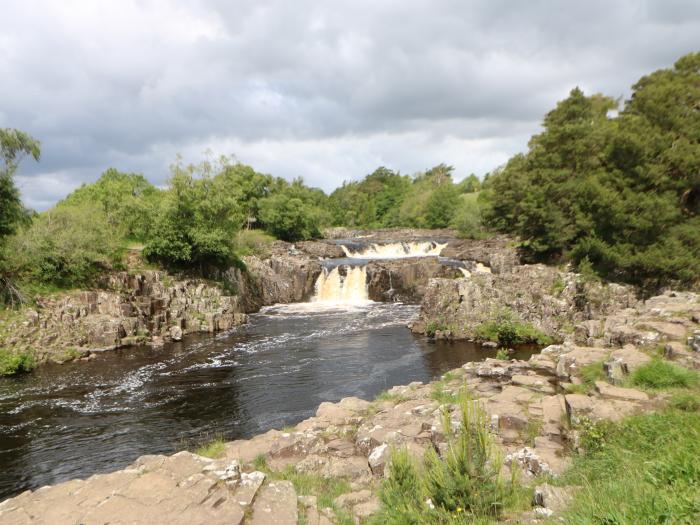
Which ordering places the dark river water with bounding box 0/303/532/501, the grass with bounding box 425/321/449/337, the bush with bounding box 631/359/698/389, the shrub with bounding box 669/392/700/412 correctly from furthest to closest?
the grass with bounding box 425/321/449/337 < the dark river water with bounding box 0/303/532/501 < the bush with bounding box 631/359/698/389 < the shrub with bounding box 669/392/700/412

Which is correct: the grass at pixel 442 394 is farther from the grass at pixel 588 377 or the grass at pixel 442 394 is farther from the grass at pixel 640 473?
the grass at pixel 640 473

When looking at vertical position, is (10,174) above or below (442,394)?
above

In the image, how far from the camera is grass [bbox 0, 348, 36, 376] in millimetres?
20438

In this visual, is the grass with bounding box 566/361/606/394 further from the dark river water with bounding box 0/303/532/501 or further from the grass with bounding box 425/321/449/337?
the grass with bounding box 425/321/449/337

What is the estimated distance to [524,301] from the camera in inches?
995

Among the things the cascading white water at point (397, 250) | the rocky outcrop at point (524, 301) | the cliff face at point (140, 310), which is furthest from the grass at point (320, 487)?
the cascading white water at point (397, 250)

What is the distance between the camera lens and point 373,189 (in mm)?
123750

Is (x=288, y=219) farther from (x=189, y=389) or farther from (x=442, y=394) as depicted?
(x=442, y=394)

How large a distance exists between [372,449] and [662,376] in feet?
21.2

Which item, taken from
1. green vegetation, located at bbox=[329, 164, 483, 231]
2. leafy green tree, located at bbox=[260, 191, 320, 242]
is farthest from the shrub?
leafy green tree, located at bbox=[260, 191, 320, 242]

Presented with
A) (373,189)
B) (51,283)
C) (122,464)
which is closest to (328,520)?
(122,464)

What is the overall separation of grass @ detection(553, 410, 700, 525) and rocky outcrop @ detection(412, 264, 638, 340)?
1743cm

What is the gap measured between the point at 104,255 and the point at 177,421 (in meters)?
18.5

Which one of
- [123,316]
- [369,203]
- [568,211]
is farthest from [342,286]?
[369,203]
